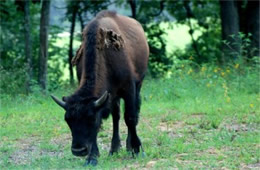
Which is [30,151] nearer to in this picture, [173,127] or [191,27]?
[173,127]

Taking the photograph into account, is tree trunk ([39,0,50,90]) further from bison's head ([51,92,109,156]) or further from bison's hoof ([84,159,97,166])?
bison's head ([51,92,109,156])

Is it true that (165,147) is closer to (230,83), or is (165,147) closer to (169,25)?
(230,83)

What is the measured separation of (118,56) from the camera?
352 inches

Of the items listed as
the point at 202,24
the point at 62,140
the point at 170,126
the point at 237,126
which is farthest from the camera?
the point at 202,24

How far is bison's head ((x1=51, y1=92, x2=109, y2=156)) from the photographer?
25.9ft

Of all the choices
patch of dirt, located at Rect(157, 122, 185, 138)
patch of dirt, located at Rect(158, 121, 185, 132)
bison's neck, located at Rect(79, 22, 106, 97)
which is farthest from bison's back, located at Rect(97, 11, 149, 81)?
patch of dirt, located at Rect(158, 121, 185, 132)

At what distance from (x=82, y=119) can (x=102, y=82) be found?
2.55 ft

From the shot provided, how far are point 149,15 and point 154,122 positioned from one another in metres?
14.6

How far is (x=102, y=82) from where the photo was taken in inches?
337

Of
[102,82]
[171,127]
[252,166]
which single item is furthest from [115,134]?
[252,166]

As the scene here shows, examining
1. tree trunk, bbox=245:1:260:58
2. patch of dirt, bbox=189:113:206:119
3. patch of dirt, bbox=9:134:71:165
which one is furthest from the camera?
tree trunk, bbox=245:1:260:58

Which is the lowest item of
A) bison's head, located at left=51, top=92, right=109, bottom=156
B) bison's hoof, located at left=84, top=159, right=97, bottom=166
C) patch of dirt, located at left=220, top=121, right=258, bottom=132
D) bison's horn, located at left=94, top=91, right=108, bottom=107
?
patch of dirt, located at left=220, top=121, right=258, bottom=132

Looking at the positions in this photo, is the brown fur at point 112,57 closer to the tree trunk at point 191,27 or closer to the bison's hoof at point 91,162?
the bison's hoof at point 91,162

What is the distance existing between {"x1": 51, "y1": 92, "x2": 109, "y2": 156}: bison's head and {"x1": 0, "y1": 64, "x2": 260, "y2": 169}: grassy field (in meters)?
0.53
